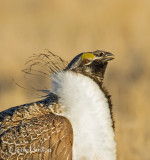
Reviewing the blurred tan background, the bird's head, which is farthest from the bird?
the blurred tan background

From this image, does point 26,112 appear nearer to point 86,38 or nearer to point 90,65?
point 90,65

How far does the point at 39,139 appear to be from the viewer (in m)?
4.31

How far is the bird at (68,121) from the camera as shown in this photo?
4.29 metres

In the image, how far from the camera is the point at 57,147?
4.30 meters

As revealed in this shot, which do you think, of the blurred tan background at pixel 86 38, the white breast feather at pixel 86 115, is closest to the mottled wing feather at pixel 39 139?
the white breast feather at pixel 86 115

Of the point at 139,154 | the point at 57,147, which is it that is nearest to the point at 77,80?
the point at 57,147

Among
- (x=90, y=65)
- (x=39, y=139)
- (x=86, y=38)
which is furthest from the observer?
(x=86, y=38)

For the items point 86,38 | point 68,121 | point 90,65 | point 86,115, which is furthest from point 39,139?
point 86,38

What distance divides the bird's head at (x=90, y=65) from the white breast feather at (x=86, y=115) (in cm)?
7

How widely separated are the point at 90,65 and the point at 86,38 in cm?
670

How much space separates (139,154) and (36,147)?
220cm

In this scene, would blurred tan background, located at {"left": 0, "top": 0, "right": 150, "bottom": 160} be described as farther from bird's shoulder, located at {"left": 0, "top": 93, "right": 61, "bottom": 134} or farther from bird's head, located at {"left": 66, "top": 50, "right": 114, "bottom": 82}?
bird's shoulder, located at {"left": 0, "top": 93, "right": 61, "bottom": 134}

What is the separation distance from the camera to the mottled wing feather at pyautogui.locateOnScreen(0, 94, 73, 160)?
168 inches

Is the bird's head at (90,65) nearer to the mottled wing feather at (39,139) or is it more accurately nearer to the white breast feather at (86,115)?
the white breast feather at (86,115)
